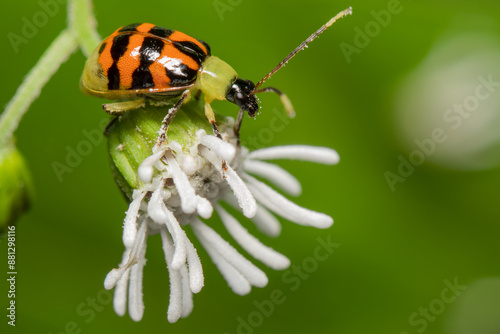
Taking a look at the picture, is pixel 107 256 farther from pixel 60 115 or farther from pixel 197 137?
pixel 197 137

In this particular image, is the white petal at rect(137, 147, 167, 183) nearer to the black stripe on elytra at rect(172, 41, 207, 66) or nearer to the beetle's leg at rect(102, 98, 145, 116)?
the beetle's leg at rect(102, 98, 145, 116)

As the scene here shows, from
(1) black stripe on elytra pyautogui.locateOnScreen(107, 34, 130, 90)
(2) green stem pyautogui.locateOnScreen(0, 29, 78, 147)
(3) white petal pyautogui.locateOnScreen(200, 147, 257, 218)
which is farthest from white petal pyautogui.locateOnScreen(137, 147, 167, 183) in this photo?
(2) green stem pyautogui.locateOnScreen(0, 29, 78, 147)

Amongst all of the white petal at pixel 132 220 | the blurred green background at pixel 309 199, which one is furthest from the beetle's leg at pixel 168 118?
the blurred green background at pixel 309 199

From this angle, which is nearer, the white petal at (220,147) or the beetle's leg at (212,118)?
the white petal at (220,147)

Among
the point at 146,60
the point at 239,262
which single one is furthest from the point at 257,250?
the point at 146,60

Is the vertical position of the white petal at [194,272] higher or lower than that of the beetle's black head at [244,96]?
lower

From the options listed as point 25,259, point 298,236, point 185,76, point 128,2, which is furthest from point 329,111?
point 25,259

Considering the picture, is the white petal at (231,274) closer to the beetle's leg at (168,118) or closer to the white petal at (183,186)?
the white petal at (183,186)
